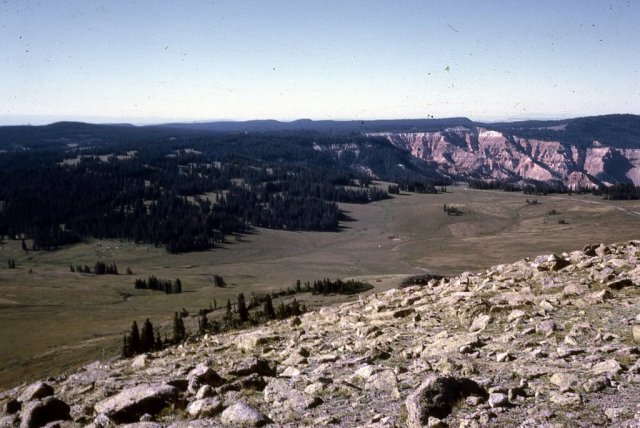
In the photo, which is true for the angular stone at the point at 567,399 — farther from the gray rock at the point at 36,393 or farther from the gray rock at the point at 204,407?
the gray rock at the point at 36,393

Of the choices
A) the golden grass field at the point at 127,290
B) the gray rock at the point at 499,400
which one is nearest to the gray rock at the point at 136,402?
the gray rock at the point at 499,400

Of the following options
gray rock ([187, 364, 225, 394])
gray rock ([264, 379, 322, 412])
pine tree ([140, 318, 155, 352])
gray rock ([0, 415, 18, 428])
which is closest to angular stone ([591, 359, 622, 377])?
gray rock ([264, 379, 322, 412])

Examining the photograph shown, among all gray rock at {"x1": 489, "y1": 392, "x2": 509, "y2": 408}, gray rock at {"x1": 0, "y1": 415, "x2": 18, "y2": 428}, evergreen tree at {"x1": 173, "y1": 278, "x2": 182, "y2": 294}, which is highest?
gray rock at {"x1": 489, "y1": 392, "x2": 509, "y2": 408}

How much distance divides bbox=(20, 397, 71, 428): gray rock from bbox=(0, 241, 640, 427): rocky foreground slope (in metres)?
0.04

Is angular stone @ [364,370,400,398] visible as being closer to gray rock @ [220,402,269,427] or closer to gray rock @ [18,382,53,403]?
gray rock @ [220,402,269,427]

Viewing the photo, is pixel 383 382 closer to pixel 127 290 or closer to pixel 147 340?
pixel 147 340

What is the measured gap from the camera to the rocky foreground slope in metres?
13.9

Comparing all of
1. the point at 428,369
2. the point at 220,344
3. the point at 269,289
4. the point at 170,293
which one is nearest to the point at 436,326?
the point at 428,369

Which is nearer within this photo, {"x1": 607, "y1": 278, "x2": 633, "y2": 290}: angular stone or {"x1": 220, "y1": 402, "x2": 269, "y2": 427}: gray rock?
{"x1": 220, "y1": 402, "x2": 269, "y2": 427}: gray rock

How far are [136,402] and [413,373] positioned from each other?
9176 mm

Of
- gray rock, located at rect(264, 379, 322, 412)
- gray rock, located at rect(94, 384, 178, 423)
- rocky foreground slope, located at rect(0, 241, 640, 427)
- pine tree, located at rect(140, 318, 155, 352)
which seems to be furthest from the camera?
pine tree, located at rect(140, 318, 155, 352)

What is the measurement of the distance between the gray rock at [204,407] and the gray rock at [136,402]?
1191 millimetres

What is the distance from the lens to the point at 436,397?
14.0 meters

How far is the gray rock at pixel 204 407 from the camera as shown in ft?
51.3
